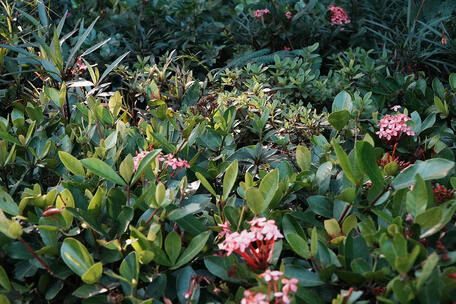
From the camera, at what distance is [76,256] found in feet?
4.09

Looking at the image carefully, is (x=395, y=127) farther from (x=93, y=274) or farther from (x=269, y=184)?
(x=93, y=274)

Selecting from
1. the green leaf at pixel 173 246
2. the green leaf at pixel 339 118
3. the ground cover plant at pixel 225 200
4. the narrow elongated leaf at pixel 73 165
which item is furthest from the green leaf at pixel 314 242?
the narrow elongated leaf at pixel 73 165

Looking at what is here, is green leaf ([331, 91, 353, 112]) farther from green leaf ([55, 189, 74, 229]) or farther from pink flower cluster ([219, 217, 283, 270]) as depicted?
green leaf ([55, 189, 74, 229])

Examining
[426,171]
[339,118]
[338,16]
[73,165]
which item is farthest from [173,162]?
[338,16]

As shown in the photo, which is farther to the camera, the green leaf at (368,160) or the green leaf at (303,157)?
the green leaf at (303,157)

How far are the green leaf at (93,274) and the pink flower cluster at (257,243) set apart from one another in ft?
1.00

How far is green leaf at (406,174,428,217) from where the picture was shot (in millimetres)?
1180

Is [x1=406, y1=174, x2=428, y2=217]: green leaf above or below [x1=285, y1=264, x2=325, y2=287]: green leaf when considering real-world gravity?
above

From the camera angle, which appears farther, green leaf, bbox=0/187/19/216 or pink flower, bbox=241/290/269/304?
green leaf, bbox=0/187/19/216

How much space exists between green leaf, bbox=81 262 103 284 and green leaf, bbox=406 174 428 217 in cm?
78

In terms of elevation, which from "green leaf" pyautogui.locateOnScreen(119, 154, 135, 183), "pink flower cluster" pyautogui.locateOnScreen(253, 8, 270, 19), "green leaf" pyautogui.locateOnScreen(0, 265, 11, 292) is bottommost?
"pink flower cluster" pyautogui.locateOnScreen(253, 8, 270, 19)

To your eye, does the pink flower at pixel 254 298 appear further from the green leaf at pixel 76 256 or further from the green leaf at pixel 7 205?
the green leaf at pixel 7 205

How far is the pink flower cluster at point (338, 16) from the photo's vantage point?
3689 millimetres

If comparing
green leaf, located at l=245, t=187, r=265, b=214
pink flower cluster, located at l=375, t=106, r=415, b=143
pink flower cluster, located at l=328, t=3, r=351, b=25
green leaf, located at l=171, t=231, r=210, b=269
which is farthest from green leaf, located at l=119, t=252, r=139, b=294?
pink flower cluster, located at l=328, t=3, r=351, b=25
